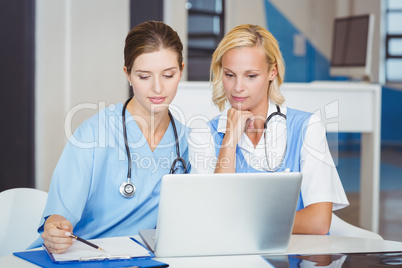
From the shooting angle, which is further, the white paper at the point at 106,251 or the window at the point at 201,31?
the window at the point at 201,31

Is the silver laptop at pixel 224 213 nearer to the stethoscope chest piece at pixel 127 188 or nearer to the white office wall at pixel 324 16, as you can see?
the stethoscope chest piece at pixel 127 188

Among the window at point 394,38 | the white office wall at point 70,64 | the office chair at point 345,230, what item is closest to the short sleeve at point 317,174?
the office chair at point 345,230

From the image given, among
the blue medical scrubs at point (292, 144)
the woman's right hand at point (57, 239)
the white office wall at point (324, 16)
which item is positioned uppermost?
the white office wall at point (324, 16)

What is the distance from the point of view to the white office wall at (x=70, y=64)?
10.4ft

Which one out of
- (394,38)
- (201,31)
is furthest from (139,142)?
(394,38)

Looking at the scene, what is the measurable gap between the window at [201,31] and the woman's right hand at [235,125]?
359 cm

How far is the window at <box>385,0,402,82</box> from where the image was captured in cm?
786

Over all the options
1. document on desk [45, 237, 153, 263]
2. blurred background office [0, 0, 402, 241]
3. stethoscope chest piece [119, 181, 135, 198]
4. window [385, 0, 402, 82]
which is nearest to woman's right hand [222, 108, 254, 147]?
stethoscope chest piece [119, 181, 135, 198]

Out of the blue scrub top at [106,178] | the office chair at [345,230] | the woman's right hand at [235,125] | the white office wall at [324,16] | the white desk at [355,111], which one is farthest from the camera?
the white office wall at [324,16]

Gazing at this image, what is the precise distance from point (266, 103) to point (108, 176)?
0.51 meters

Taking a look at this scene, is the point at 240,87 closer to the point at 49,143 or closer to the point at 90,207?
the point at 90,207

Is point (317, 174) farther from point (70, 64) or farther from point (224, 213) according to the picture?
point (70, 64)

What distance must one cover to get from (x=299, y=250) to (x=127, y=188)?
477mm

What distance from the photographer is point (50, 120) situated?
322 centimetres
